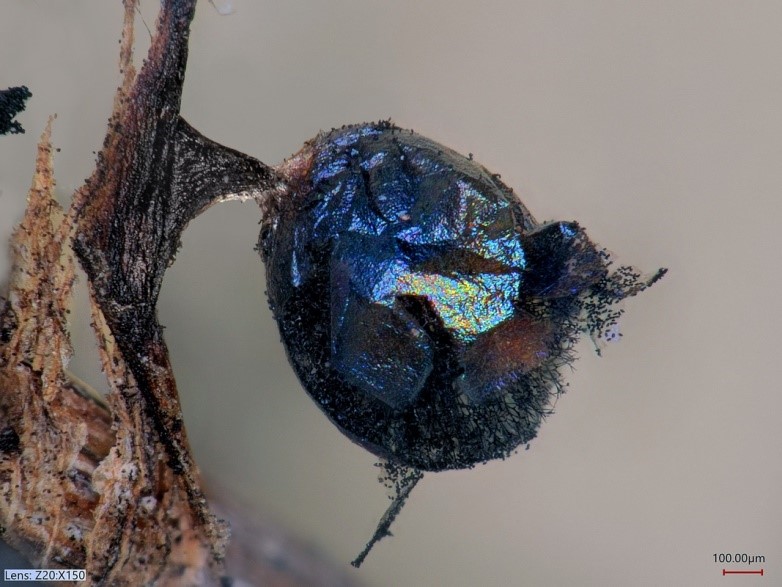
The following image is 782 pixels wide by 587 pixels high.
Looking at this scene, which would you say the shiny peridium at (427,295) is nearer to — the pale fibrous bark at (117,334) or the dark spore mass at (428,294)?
the dark spore mass at (428,294)

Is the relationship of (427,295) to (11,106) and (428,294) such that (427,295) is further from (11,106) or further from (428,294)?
(11,106)

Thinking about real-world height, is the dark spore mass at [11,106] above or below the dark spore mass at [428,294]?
above

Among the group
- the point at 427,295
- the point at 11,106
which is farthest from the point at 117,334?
the point at 427,295

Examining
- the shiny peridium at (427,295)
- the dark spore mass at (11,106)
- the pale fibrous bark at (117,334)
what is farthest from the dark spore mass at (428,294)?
the dark spore mass at (11,106)

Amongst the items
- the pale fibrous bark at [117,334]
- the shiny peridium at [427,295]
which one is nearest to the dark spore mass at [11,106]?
the pale fibrous bark at [117,334]

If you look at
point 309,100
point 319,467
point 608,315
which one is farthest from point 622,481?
point 309,100

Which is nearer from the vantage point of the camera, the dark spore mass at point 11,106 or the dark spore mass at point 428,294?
→ the dark spore mass at point 428,294

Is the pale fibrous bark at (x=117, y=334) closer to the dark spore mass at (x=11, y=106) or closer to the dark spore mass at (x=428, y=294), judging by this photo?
the dark spore mass at (x=11, y=106)

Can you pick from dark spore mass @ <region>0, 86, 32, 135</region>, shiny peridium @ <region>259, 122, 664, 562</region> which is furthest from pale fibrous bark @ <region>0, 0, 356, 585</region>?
shiny peridium @ <region>259, 122, 664, 562</region>

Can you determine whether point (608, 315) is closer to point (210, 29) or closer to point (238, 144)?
point (238, 144)
